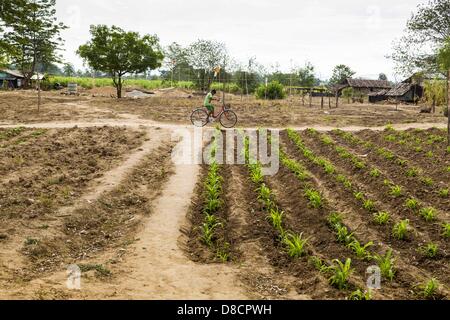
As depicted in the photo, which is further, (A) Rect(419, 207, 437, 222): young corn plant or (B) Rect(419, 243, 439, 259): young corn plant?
(A) Rect(419, 207, 437, 222): young corn plant

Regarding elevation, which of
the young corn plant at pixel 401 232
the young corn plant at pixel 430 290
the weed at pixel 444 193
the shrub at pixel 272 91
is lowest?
the young corn plant at pixel 430 290

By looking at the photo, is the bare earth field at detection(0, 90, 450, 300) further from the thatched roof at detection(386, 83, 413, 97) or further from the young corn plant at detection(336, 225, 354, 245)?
the thatched roof at detection(386, 83, 413, 97)

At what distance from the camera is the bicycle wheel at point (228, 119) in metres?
19.8

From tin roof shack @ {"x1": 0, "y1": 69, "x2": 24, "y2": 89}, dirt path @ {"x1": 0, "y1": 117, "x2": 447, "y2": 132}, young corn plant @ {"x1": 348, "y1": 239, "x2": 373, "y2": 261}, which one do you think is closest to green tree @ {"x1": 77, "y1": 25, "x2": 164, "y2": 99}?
dirt path @ {"x1": 0, "y1": 117, "x2": 447, "y2": 132}

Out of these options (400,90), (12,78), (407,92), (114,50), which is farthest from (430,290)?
(12,78)

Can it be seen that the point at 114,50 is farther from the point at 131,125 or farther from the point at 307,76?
the point at 307,76

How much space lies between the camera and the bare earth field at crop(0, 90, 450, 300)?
5.68m

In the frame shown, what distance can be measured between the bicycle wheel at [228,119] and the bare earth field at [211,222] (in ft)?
14.7

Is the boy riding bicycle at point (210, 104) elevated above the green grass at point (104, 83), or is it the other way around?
the green grass at point (104, 83)

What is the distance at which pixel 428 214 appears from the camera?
8250 mm

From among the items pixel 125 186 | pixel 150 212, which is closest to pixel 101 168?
pixel 125 186

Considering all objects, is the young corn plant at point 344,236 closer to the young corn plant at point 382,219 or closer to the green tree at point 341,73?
the young corn plant at point 382,219

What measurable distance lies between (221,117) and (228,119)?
0.61 metres

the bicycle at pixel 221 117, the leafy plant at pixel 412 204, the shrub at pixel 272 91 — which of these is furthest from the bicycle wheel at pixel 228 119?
the shrub at pixel 272 91
